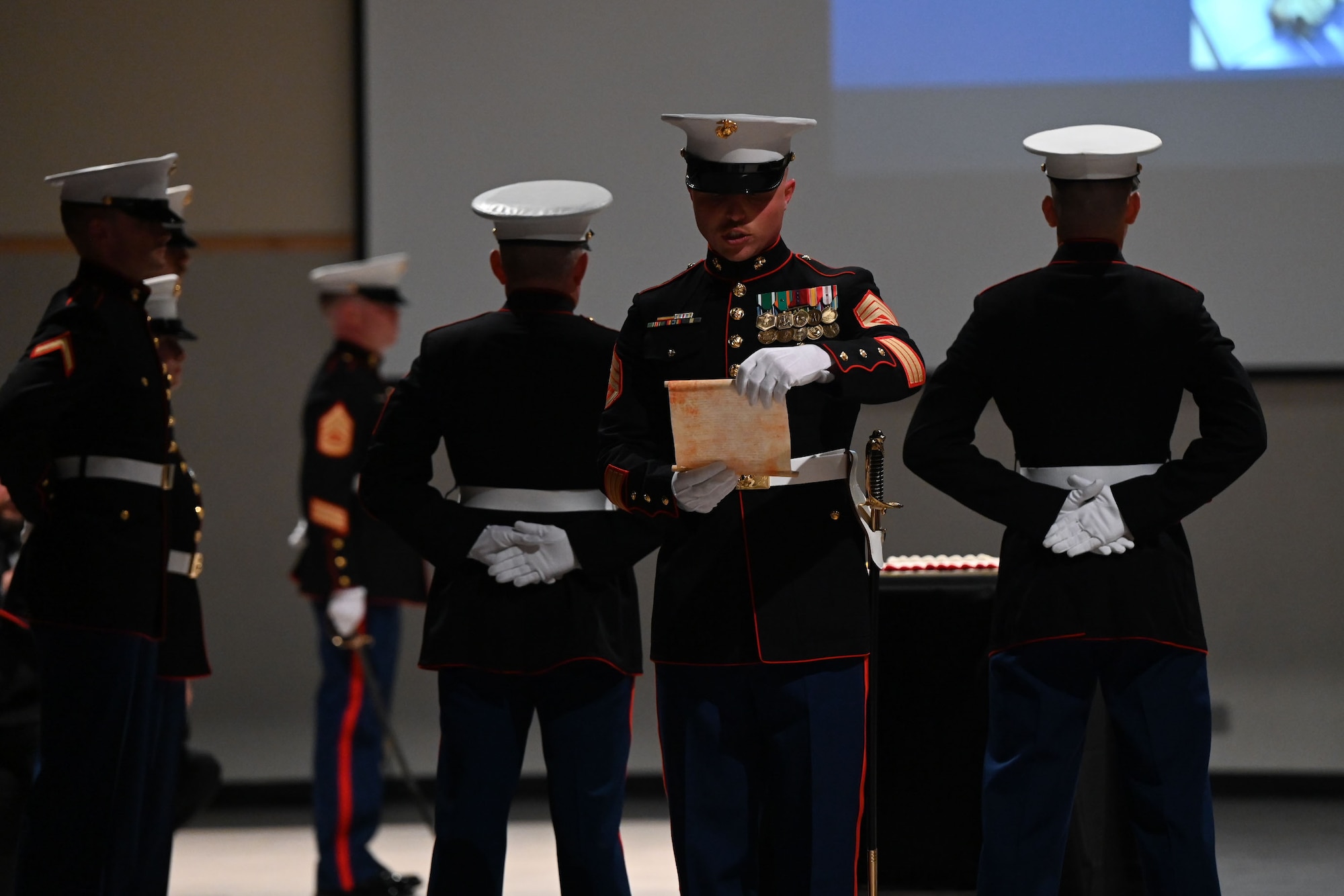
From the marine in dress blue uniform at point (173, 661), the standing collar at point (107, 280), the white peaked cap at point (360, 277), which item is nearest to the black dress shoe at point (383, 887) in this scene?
the marine in dress blue uniform at point (173, 661)

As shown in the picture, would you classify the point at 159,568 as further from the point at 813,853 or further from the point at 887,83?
the point at 887,83

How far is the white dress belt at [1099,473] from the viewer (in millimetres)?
2299

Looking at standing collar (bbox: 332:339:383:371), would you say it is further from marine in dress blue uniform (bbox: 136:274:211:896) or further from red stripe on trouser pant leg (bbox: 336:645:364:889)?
marine in dress blue uniform (bbox: 136:274:211:896)

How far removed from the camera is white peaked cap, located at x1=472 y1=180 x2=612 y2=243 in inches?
96.0

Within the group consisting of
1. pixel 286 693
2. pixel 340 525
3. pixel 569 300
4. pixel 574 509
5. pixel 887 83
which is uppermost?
pixel 887 83

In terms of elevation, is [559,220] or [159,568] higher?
[559,220]

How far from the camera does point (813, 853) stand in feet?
6.74

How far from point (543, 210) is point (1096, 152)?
900mm

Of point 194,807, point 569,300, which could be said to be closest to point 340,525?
point 194,807

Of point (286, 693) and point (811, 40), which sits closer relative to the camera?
point (811, 40)

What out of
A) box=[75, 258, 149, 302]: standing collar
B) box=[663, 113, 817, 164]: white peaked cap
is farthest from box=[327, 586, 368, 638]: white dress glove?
box=[663, 113, 817, 164]: white peaked cap

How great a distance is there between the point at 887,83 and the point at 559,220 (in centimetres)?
246

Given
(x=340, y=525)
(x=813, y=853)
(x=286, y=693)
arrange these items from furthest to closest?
(x=286, y=693) < (x=340, y=525) < (x=813, y=853)

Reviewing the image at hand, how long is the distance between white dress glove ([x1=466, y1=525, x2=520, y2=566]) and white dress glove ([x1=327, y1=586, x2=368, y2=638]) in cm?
160
